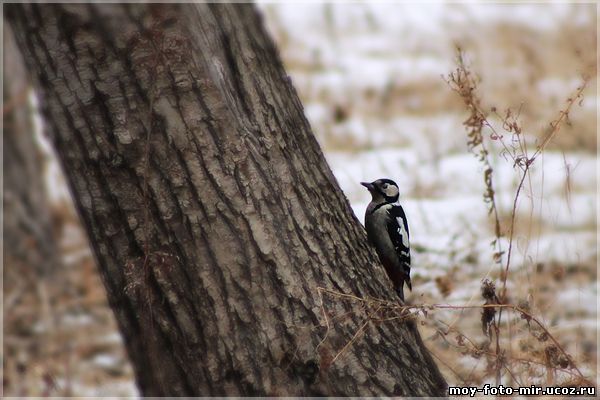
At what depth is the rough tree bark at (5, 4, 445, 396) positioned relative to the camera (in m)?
2.52

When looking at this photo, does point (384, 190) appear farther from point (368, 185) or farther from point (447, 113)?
point (447, 113)

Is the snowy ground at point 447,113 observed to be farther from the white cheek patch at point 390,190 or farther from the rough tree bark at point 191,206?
the rough tree bark at point 191,206

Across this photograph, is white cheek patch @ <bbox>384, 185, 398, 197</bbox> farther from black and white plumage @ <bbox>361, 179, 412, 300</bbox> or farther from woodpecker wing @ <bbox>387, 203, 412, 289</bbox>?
woodpecker wing @ <bbox>387, 203, 412, 289</bbox>

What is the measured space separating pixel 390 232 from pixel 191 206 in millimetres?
1921

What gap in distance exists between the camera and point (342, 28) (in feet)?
34.8

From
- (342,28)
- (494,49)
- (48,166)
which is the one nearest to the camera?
(48,166)

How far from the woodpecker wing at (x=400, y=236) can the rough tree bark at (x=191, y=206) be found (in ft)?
4.85

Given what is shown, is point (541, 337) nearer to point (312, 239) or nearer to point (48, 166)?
point (312, 239)

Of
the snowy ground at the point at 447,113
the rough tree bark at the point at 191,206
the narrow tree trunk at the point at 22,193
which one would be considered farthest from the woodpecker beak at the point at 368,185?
the narrow tree trunk at the point at 22,193

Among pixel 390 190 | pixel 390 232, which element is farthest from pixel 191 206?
pixel 390 190

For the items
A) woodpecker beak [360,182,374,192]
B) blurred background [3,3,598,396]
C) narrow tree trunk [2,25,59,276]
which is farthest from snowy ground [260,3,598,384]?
narrow tree trunk [2,25,59,276]

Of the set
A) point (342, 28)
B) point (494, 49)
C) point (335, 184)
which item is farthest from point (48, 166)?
point (335, 184)

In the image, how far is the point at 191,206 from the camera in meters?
2.56

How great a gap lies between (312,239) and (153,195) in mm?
546
